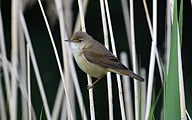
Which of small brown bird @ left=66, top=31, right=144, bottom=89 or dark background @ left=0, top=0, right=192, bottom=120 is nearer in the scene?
small brown bird @ left=66, top=31, right=144, bottom=89

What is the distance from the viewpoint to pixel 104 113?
14.3ft

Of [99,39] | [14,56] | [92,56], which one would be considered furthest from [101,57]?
[99,39]

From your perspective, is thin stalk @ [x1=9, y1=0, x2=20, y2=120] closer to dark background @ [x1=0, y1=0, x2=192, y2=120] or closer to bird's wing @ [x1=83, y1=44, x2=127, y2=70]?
bird's wing @ [x1=83, y1=44, x2=127, y2=70]

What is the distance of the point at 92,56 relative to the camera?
2.21 m

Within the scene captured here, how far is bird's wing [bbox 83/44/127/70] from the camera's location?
7.12 feet

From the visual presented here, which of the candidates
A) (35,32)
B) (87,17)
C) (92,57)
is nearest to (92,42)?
(92,57)

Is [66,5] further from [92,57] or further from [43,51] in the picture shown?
[43,51]

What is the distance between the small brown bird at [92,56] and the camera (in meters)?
2.17

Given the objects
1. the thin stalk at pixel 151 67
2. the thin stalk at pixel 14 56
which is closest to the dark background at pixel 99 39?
the thin stalk at pixel 14 56

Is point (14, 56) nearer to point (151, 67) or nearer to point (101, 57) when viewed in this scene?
point (101, 57)

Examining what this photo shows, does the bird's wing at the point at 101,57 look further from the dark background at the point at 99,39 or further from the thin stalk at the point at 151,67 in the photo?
the dark background at the point at 99,39

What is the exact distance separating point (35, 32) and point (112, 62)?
9.05 feet

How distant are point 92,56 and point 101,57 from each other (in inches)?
2.7

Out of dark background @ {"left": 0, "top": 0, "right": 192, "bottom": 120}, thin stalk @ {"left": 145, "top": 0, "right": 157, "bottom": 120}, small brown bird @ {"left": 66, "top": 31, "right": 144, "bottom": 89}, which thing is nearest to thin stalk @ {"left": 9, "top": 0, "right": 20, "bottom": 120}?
small brown bird @ {"left": 66, "top": 31, "right": 144, "bottom": 89}
